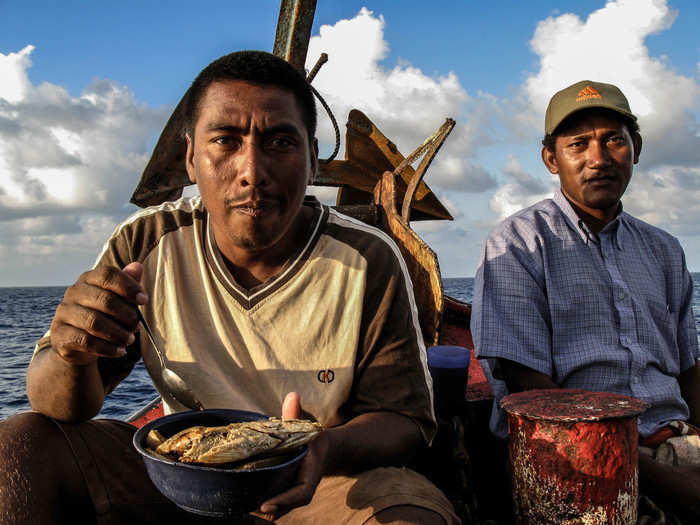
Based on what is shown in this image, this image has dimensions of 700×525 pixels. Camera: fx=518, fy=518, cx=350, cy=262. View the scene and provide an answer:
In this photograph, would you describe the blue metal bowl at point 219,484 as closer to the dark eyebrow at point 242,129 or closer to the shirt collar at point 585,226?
the dark eyebrow at point 242,129

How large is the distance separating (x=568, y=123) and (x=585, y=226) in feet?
1.71

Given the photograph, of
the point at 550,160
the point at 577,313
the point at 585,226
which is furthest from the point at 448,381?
the point at 550,160

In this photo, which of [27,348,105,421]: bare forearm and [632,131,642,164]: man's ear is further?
[632,131,642,164]: man's ear

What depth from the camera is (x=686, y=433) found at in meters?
2.33

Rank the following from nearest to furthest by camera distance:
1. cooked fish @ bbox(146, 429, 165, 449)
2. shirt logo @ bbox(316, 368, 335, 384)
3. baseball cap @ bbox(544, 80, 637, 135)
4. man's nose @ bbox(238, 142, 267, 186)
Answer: cooked fish @ bbox(146, 429, 165, 449) < man's nose @ bbox(238, 142, 267, 186) < shirt logo @ bbox(316, 368, 335, 384) < baseball cap @ bbox(544, 80, 637, 135)

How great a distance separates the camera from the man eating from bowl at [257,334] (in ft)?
4.91

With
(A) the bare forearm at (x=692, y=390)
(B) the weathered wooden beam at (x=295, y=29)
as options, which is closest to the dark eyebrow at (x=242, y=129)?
(A) the bare forearm at (x=692, y=390)

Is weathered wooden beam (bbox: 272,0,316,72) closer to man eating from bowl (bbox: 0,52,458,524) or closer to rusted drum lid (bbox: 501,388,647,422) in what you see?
man eating from bowl (bbox: 0,52,458,524)

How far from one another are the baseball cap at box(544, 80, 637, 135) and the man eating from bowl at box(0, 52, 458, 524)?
4.24ft

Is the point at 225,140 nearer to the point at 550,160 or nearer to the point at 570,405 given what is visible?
the point at 570,405

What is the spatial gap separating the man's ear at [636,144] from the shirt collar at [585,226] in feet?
1.16

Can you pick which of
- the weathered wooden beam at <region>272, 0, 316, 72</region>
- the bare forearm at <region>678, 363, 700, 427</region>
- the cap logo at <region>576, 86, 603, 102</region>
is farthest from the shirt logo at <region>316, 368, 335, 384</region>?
the weathered wooden beam at <region>272, 0, 316, 72</region>

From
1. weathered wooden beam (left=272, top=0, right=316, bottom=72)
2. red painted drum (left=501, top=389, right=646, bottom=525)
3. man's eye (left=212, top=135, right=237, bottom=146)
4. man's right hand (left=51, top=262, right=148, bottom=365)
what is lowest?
red painted drum (left=501, top=389, right=646, bottom=525)

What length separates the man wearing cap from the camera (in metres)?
2.31
